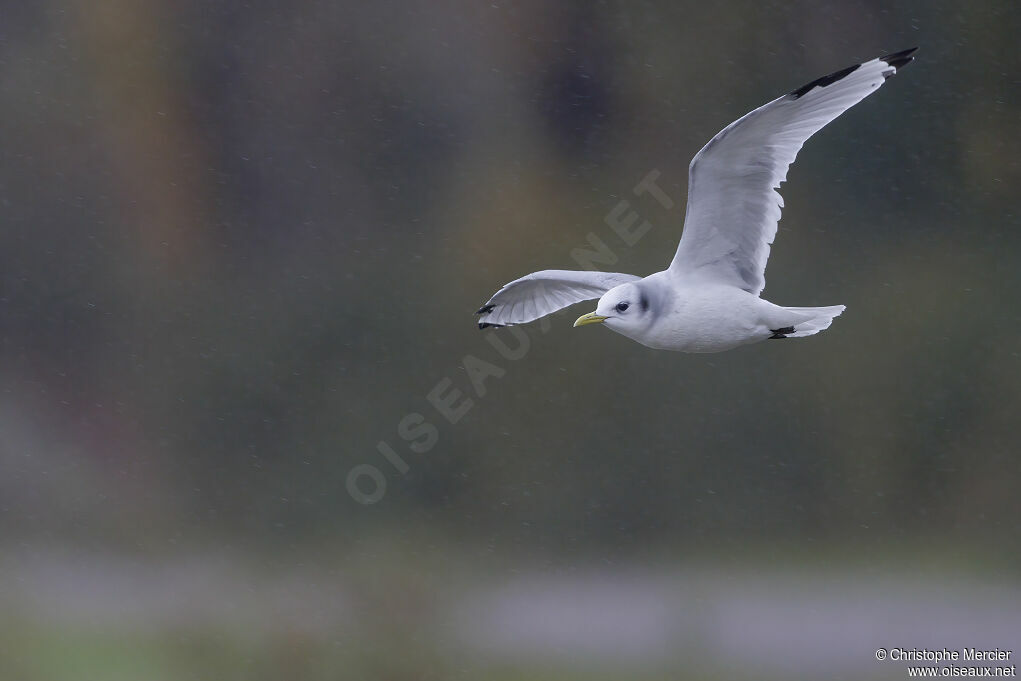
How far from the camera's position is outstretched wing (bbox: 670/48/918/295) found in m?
2.67

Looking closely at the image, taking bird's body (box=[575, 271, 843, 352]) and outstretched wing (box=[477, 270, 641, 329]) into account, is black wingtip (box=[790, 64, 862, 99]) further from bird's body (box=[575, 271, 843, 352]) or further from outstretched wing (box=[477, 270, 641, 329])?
outstretched wing (box=[477, 270, 641, 329])

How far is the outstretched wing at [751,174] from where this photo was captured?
8.75ft

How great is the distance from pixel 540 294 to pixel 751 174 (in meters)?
0.80

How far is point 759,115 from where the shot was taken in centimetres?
266

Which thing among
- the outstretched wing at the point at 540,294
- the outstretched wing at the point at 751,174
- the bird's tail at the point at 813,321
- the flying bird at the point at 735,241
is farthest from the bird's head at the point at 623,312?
the outstretched wing at the point at 540,294

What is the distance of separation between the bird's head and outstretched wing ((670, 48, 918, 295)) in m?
0.22

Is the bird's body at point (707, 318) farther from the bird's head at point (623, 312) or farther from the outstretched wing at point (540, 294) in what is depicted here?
the outstretched wing at point (540, 294)

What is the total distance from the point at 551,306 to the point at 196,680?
3.79 metres

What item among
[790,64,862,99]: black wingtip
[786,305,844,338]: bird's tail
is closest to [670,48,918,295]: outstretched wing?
[790,64,862,99]: black wingtip

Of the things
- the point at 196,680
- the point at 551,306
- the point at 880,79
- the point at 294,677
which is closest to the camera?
the point at 880,79

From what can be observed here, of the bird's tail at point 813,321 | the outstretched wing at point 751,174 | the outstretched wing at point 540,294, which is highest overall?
the outstretched wing at point 540,294

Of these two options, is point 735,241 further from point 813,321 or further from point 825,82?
point 825,82

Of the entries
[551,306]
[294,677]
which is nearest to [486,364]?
[294,677]

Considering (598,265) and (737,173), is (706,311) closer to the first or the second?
(737,173)
